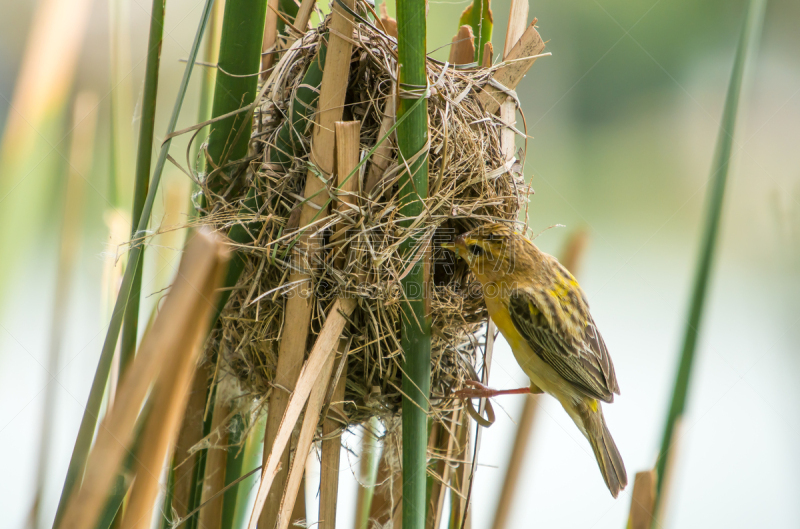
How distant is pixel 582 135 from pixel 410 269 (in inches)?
60.2

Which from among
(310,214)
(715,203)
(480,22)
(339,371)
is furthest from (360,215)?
(715,203)

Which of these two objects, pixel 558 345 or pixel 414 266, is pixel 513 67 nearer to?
pixel 414 266

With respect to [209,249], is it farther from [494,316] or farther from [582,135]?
[582,135]

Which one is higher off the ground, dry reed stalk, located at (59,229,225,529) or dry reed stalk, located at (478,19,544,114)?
dry reed stalk, located at (478,19,544,114)

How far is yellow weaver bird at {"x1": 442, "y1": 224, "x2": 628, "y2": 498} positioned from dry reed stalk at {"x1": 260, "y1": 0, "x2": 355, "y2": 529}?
51 cm

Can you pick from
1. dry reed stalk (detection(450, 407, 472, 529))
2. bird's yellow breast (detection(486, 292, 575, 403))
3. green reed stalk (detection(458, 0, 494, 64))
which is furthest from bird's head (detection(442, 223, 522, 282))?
green reed stalk (detection(458, 0, 494, 64))

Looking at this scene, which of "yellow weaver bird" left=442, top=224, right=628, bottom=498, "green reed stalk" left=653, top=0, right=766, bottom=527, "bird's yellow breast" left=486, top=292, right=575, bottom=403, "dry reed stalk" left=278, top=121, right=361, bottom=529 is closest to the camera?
"dry reed stalk" left=278, top=121, right=361, bottom=529

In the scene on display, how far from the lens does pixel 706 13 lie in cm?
215

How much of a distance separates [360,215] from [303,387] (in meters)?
0.37

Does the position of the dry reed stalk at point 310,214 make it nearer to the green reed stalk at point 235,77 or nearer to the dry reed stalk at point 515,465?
the green reed stalk at point 235,77

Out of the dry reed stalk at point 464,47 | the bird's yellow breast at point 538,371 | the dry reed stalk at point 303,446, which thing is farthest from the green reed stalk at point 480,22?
the dry reed stalk at point 303,446

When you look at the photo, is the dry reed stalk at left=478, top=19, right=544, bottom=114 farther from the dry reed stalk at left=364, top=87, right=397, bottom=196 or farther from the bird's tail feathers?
the bird's tail feathers

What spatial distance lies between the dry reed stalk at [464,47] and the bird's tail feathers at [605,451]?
1.18m

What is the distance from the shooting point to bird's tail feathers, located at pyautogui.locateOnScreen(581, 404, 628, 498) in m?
1.43
